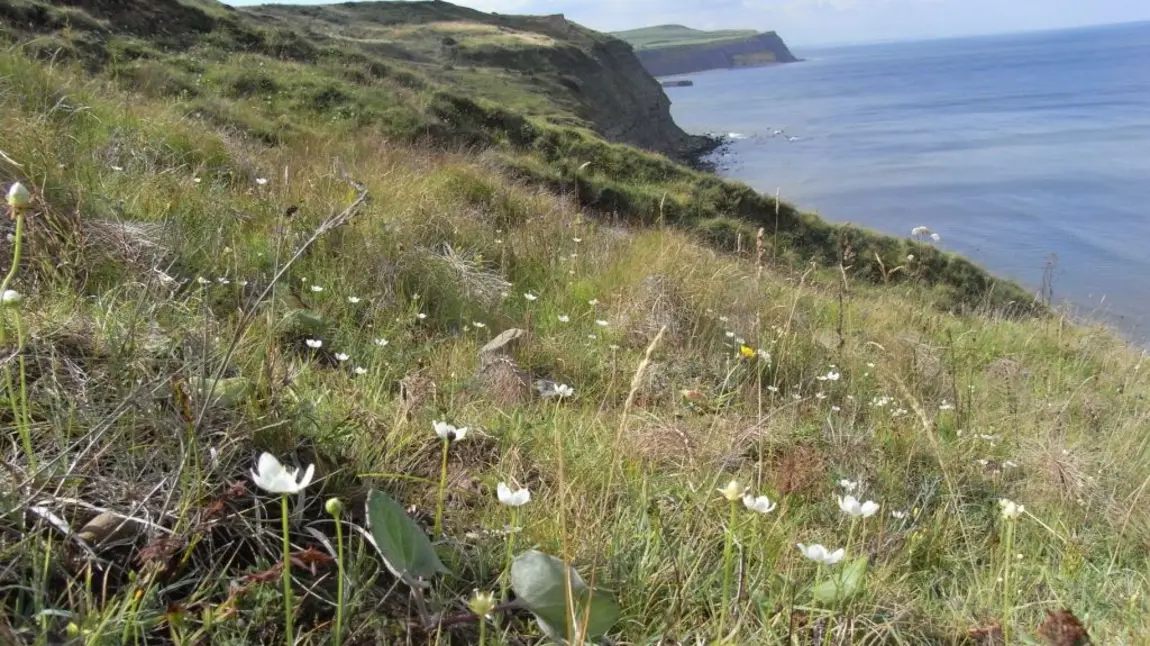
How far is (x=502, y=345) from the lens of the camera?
3436 mm

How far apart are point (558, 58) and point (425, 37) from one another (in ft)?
31.3

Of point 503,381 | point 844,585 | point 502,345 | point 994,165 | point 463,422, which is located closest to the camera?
point 844,585

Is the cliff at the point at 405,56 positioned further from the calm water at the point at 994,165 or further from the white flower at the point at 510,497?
the calm water at the point at 994,165

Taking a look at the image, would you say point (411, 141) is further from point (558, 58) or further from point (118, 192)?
point (558, 58)

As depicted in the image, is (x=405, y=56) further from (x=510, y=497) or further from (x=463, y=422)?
(x=510, y=497)

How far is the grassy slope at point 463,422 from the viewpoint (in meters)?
1.55

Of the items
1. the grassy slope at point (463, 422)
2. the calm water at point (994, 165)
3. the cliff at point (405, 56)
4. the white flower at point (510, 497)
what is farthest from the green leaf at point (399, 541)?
the calm water at point (994, 165)

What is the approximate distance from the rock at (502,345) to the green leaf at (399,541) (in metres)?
1.72

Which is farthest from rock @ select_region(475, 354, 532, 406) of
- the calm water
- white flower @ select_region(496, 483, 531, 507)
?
the calm water

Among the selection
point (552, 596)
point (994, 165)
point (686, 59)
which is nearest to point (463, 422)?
point (552, 596)

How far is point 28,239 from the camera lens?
8.45 ft

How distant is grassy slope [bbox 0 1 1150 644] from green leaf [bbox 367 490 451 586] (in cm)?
10

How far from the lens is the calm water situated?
25.2m

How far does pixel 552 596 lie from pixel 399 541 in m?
0.32
